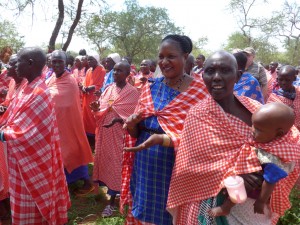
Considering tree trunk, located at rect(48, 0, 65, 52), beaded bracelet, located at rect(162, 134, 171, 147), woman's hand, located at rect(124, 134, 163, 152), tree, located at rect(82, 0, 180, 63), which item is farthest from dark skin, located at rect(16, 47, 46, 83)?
tree, located at rect(82, 0, 180, 63)

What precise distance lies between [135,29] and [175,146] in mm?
31694

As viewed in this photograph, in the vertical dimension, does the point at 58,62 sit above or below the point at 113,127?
above

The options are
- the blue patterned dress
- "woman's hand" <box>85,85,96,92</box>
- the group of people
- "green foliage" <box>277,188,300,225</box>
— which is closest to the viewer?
the group of people

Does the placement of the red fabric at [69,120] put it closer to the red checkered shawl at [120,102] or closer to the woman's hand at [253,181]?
the red checkered shawl at [120,102]

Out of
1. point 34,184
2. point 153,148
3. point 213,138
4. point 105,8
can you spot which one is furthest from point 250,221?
point 105,8

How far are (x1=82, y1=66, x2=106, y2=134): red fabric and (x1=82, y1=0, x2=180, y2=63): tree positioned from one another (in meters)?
25.9

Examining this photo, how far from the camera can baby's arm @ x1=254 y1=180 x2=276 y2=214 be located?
1651 mm

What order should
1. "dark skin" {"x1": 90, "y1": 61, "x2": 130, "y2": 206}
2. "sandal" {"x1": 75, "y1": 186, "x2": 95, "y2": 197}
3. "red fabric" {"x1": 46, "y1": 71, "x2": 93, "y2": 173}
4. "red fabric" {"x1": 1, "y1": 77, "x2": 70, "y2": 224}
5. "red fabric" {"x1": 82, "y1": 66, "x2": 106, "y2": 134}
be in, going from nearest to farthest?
"red fabric" {"x1": 1, "y1": 77, "x2": 70, "y2": 224}
"dark skin" {"x1": 90, "y1": 61, "x2": 130, "y2": 206}
"red fabric" {"x1": 46, "y1": 71, "x2": 93, "y2": 173}
"sandal" {"x1": 75, "y1": 186, "x2": 95, "y2": 197}
"red fabric" {"x1": 82, "y1": 66, "x2": 106, "y2": 134}

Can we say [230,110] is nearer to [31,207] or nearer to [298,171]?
[298,171]

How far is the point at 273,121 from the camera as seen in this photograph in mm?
1606

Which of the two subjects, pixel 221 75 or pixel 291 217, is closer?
pixel 221 75

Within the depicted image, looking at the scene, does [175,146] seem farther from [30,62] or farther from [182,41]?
[30,62]

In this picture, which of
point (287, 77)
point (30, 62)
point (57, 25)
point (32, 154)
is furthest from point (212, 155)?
point (57, 25)

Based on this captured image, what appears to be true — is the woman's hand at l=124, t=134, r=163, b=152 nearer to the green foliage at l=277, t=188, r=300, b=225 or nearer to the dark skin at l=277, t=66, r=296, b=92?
the green foliage at l=277, t=188, r=300, b=225
